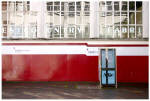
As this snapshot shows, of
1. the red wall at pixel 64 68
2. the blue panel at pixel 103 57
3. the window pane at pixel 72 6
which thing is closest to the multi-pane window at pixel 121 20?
the red wall at pixel 64 68

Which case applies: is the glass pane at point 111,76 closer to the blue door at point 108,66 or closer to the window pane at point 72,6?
the blue door at point 108,66

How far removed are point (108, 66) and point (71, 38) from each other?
2544 millimetres

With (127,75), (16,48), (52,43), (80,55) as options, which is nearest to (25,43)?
(16,48)

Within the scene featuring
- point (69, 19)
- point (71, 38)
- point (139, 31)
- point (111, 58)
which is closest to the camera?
point (111, 58)

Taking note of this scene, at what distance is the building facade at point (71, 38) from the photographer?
455 inches

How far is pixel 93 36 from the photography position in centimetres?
1172

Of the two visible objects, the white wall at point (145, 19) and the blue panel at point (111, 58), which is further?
the white wall at point (145, 19)

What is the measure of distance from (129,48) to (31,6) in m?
5.48

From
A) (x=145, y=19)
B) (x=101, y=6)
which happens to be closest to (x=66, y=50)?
(x=101, y=6)

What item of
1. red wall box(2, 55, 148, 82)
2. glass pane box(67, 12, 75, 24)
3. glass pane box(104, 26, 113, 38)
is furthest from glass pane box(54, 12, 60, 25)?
glass pane box(104, 26, 113, 38)

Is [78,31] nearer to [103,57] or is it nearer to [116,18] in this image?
[116,18]

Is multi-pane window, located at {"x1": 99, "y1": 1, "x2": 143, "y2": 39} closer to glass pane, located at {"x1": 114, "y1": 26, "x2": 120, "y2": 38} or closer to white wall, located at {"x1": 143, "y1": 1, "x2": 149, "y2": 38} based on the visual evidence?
glass pane, located at {"x1": 114, "y1": 26, "x2": 120, "y2": 38}

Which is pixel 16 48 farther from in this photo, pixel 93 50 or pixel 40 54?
pixel 93 50

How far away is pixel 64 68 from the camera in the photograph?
1169cm
